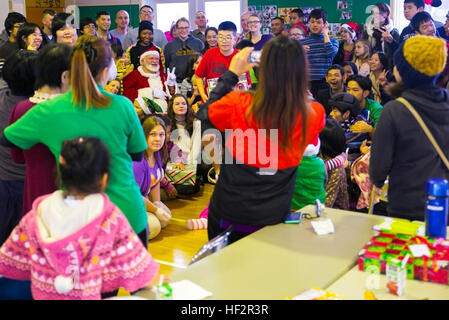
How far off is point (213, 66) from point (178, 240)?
220 centimetres

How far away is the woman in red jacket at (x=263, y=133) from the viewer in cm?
231

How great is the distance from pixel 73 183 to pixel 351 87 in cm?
386

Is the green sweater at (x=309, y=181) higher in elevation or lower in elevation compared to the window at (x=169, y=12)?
lower

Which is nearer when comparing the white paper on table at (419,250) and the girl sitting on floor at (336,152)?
the white paper on table at (419,250)

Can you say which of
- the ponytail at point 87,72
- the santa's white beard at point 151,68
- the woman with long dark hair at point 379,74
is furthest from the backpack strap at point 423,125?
the santa's white beard at point 151,68

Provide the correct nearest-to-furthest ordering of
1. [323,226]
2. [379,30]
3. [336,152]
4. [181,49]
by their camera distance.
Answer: [323,226]
[336,152]
[379,30]
[181,49]

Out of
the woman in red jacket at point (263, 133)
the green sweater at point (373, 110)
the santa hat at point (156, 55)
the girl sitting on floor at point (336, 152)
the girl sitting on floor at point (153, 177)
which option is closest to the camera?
the woman in red jacket at point (263, 133)

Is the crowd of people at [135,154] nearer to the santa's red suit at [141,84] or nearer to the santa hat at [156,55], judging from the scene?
the santa's red suit at [141,84]

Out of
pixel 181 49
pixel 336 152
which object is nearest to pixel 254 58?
pixel 336 152

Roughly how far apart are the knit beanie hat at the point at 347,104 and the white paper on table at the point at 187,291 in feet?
10.9

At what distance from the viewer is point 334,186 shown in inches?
151

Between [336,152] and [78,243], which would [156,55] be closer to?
[336,152]

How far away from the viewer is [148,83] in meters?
6.28

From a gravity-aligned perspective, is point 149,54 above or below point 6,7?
below
